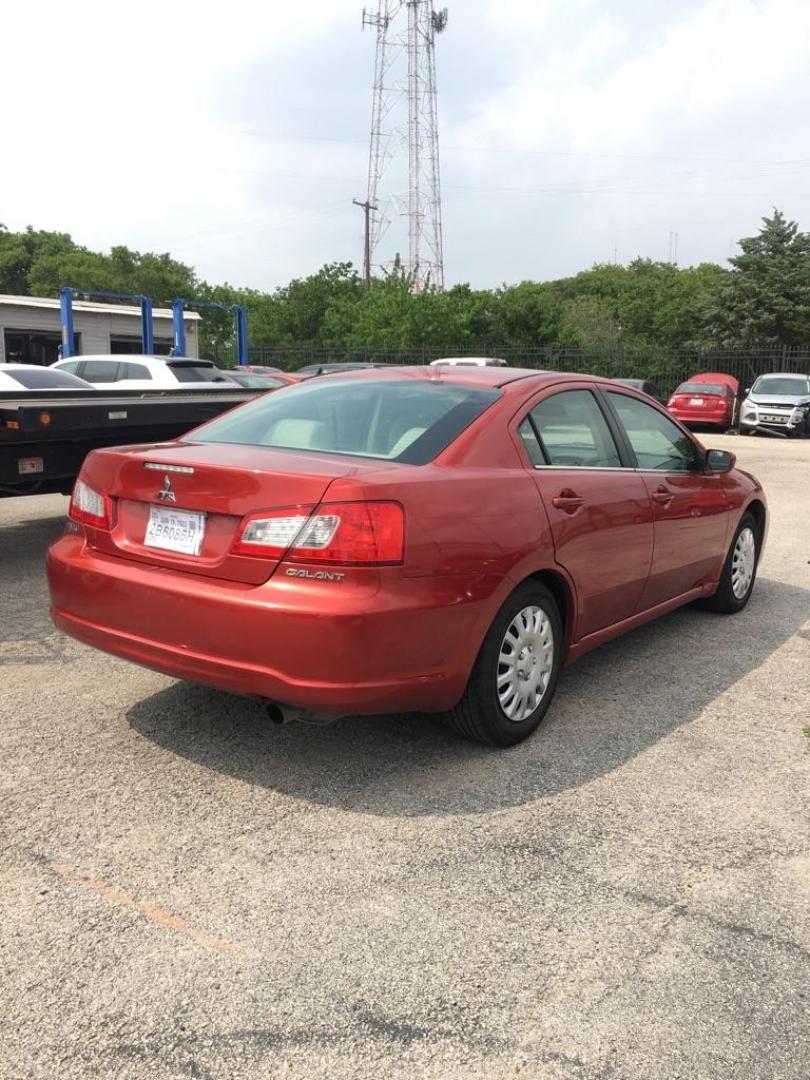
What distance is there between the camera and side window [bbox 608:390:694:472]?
4.76 metres

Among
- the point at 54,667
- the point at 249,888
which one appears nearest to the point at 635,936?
the point at 249,888

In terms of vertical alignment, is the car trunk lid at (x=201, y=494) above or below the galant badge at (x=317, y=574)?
above

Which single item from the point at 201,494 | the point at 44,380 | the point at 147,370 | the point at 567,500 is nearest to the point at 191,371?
the point at 147,370

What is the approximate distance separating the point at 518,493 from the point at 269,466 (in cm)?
100

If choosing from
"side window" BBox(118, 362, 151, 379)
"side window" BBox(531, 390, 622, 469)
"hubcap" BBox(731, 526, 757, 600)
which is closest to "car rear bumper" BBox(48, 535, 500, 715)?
"side window" BBox(531, 390, 622, 469)

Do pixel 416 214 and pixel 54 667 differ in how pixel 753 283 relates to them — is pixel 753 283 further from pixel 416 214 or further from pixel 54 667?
pixel 54 667

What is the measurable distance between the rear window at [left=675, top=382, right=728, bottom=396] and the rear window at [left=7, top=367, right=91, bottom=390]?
18.5 m

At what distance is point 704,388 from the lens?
2484 cm

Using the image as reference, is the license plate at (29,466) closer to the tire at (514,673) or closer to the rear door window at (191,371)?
the tire at (514,673)

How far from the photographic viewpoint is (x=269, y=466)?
332 centimetres

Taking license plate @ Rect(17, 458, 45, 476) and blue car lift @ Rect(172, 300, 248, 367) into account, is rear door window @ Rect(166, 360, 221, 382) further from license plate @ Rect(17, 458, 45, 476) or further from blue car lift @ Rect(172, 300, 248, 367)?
blue car lift @ Rect(172, 300, 248, 367)

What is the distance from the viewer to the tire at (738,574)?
5777 millimetres

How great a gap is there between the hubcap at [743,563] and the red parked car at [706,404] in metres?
19.1

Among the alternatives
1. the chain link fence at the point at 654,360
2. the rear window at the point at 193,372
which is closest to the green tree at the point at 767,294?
the chain link fence at the point at 654,360
